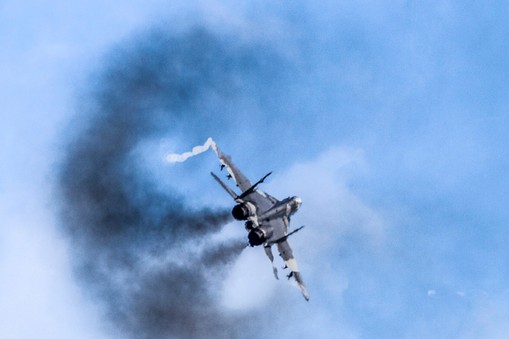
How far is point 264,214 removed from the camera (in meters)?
118

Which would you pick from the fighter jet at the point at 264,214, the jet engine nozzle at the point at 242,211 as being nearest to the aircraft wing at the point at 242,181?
the fighter jet at the point at 264,214

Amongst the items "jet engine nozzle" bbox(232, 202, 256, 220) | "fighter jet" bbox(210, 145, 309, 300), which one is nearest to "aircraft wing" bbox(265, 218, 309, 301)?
"fighter jet" bbox(210, 145, 309, 300)

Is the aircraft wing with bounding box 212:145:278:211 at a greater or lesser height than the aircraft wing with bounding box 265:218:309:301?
greater

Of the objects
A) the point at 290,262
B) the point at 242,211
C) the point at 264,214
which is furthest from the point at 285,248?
the point at 242,211

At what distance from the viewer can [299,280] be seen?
125 meters

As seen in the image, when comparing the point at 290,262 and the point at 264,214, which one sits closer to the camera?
the point at 264,214

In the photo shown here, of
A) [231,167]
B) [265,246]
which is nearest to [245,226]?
[265,246]

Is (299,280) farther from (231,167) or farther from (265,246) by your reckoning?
(231,167)

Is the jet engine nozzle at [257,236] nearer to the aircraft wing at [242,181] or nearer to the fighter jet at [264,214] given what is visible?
the fighter jet at [264,214]

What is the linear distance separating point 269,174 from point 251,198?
264 inches

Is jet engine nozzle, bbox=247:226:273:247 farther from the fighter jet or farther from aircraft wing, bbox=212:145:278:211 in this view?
aircraft wing, bbox=212:145:278:211

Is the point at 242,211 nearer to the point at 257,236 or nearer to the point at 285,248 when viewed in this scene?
the point at 257,236

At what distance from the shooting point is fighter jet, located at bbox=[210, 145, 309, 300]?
11569cm

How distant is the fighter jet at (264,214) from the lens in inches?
4555
